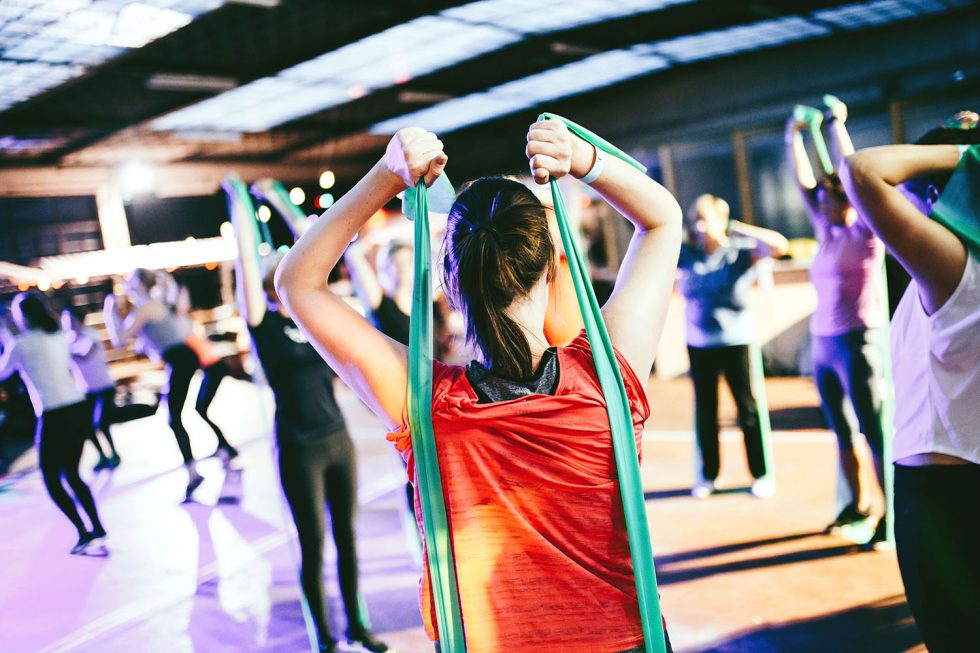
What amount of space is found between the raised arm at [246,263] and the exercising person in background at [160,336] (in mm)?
601

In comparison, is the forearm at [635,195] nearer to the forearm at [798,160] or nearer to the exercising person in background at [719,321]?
the forearm at [798,160]

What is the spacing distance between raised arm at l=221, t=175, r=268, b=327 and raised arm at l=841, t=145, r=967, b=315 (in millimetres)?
1951

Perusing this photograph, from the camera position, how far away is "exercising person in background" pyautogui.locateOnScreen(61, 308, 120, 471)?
2680 millimetres

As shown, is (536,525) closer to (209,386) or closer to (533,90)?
(209,386)

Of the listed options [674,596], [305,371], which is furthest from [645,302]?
[674,596]

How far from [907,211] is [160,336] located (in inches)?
110

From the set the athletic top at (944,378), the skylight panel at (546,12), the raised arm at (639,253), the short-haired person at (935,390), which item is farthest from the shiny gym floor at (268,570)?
the skylight panel at (546,12)

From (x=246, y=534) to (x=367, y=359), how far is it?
3.41 meters

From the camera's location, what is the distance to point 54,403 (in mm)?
2631

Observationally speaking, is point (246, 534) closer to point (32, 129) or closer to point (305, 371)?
point (305, 371)

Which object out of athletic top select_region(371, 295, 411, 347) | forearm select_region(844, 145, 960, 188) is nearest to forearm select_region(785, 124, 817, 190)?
athletic top select_region(371, 295, 411, 347)

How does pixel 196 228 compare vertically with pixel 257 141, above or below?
below

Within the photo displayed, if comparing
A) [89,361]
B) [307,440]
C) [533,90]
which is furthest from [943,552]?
[533,90]

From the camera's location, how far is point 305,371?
101 inches
